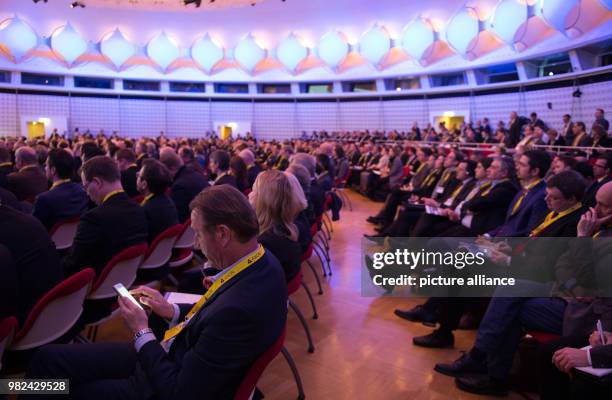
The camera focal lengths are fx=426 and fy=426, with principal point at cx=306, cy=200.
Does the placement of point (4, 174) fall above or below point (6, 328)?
above

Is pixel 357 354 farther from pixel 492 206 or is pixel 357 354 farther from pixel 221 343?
pixel 492 206

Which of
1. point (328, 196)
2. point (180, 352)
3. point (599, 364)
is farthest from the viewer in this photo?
point (328, 196)

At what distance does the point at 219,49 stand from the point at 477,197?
25531mm

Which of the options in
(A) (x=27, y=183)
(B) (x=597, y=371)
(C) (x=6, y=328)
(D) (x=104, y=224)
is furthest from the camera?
(A) (x=27, y=183)

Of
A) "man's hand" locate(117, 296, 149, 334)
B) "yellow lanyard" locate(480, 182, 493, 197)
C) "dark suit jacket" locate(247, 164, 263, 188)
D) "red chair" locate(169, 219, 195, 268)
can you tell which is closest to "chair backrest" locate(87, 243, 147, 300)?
"man's hand" locate(117, 296, 149, 334)

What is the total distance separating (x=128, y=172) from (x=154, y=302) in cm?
404

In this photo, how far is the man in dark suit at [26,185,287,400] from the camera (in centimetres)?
141

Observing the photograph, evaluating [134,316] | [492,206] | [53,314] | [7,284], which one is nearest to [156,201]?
[53,314]

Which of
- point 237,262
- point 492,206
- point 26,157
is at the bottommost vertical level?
point 492,206

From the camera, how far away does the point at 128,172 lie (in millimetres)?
5473

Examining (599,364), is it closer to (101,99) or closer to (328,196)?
(328,196)

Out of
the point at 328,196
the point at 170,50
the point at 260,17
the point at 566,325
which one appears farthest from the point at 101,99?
the point at 566,325

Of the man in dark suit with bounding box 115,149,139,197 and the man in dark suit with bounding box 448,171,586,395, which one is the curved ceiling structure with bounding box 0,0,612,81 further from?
the man in dark suit with bounding box 115,149,139,197

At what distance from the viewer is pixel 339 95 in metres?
26.4
